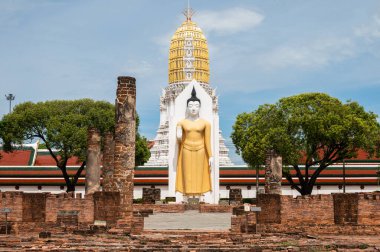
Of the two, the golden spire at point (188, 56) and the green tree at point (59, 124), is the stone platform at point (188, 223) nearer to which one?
the green tree at point (59, 124)

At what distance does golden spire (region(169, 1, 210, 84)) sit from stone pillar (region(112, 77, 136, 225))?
5804 centimetres

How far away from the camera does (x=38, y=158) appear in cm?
5038

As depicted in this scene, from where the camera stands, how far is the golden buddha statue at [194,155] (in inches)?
1287

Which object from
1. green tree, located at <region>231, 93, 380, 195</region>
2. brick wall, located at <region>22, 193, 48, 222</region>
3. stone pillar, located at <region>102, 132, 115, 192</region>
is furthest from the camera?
green tree, located at <region>231, 93, 380, 195</region>

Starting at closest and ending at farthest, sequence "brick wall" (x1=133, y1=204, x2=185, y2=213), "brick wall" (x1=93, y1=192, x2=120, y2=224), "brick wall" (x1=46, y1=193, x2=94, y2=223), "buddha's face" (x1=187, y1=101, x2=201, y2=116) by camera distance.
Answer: "brick wall" (x1=93, y1=192, x2=120, y2=224)
"brick wall" (x1=46, y1=193, x2=94, y2=223)
"brick wall" (x1=133, y1=204, x2=185, y2=213)
"buddha's face" (x1=187, y1=101, x2=201, y2=116)

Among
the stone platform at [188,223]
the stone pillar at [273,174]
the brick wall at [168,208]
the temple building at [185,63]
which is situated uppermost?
the temple building at [185,63]

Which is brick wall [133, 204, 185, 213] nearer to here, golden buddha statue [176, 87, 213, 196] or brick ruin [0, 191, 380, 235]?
golden buddha statue [176, 87, 213, 196]

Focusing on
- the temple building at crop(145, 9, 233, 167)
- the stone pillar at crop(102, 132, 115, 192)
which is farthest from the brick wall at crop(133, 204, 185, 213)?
the temple building at crop(145, 9, 233, 167)

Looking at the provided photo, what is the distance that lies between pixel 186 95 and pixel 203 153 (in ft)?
11.9

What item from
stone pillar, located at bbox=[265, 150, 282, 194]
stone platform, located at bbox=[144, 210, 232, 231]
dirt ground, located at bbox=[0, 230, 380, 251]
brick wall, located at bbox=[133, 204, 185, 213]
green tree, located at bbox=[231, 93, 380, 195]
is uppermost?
green tree, located at bbox=[231, 93, 380, 195]

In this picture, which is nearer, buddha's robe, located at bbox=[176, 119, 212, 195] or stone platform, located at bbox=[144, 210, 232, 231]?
stone platform, located at bbox=[144, 210, 232, 231]

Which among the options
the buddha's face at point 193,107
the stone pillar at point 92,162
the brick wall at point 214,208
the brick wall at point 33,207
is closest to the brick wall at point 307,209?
the brick wall at point 214,208

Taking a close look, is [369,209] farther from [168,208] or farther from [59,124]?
[59,124]

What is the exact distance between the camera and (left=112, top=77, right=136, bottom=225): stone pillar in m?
19.5
